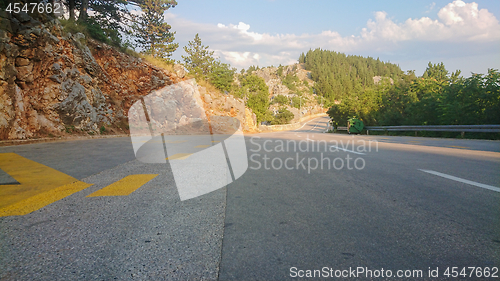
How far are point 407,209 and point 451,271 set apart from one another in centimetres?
138

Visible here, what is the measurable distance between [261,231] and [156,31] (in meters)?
42.9

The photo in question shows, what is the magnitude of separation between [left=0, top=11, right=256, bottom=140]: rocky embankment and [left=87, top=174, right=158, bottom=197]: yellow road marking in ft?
37.0

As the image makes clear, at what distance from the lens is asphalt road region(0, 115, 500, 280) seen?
2.04 meters

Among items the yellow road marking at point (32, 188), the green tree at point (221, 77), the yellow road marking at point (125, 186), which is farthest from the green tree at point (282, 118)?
the yellow road marking at point (125, 186)

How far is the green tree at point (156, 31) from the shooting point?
127 ft

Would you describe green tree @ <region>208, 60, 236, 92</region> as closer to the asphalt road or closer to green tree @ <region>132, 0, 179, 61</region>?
green tree @ <region>132, 0, 179, 61</region>

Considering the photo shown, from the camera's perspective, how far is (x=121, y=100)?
86.5 feet

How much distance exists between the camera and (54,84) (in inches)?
698

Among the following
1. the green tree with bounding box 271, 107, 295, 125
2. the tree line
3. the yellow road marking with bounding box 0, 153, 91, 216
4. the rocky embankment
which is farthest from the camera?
the green tree with bounding box 271, 107, 295, 125

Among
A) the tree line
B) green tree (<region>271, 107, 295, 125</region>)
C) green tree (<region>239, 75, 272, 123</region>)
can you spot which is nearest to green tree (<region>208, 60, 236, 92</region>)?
green tree (<region>239, 75, 272, 123</region>)

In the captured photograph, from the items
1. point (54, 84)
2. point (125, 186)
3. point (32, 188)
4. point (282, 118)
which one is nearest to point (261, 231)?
point (125, 186)

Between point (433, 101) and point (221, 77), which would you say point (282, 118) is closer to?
point (221, 77)

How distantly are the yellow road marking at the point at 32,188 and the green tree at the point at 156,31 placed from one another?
1372 inches

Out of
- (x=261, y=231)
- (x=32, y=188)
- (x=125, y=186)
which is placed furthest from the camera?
(x=125, y=186)
